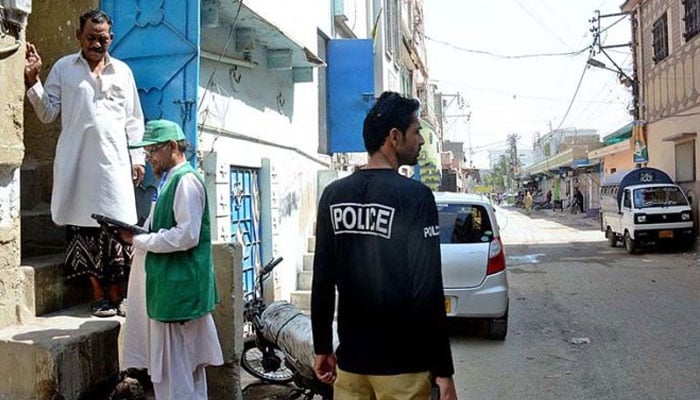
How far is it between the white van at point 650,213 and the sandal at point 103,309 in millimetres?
15920

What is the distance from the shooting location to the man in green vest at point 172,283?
11.4 feet

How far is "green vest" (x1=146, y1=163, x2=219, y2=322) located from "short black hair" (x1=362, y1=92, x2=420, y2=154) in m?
1.33

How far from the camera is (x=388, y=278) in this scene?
8.17 ft

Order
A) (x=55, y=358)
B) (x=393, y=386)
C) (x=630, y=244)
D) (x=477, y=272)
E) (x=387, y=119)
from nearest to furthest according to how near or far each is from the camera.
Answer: (x=393, y=386) < (x=387, y=119) < (x=55, y=358) < (x=477, y=272) < (x=630, y=244)

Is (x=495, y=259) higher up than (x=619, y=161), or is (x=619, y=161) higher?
(x=619, y=161)

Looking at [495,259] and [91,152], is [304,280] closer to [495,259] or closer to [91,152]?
[495,259]

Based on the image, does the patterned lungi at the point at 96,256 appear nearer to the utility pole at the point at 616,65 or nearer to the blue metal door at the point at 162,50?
the blue metal door at the point at 162,50

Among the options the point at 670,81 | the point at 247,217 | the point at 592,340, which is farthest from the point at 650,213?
the point at 247,217

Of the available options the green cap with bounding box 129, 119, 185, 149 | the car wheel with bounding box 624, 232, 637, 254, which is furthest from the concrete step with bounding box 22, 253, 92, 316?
the car wheel with bounding box 624, 232, 637, 254

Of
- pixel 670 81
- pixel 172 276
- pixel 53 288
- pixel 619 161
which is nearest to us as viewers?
pixel 172 276

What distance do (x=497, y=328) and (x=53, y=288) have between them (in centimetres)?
506

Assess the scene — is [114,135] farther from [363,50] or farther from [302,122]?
[363,50]

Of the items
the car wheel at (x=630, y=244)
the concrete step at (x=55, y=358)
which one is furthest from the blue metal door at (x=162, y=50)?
the car wheel at (x=630, y=244)

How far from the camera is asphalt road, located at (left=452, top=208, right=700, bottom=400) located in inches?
226
